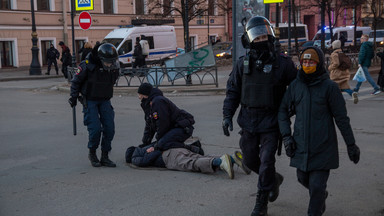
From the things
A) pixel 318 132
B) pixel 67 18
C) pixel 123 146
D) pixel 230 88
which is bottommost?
pixel 123 146

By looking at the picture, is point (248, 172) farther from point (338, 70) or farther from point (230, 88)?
point (338, 70)

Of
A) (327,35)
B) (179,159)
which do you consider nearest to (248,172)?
(179,159)

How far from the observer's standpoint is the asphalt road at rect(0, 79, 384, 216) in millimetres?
4996

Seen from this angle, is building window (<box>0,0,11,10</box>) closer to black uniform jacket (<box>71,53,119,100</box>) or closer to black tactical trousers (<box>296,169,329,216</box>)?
black uniform jacket (<box>71,53,119,100</box>)

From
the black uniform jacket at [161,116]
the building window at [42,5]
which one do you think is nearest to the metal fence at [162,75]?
the black uniform jacket at [161,116]

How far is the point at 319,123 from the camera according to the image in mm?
4191

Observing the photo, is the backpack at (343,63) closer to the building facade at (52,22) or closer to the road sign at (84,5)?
the road sign at (84,5)

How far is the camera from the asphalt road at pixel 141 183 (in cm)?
500

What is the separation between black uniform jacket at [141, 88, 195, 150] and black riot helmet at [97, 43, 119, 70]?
611 mm

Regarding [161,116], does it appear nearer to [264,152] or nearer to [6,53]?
[264,152]

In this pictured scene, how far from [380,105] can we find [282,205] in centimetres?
826

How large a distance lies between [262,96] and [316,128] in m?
0.56

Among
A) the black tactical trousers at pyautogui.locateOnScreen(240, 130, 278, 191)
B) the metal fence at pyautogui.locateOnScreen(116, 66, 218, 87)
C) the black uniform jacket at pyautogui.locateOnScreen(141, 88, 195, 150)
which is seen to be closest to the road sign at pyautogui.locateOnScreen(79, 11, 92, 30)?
the metal fence at pyautogui.locateOnScreen(116, 66, 218, 87)

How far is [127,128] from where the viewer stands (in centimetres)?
999
